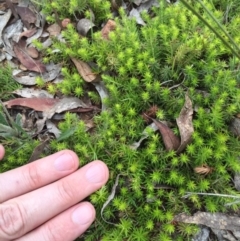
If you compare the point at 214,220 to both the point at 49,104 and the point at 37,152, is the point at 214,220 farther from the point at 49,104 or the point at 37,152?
the point at 49,104

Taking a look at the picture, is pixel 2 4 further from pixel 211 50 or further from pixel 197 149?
pixel 197 149

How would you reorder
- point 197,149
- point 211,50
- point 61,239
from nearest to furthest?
1. point 61,239
2. point 197,149
3. point 211,50

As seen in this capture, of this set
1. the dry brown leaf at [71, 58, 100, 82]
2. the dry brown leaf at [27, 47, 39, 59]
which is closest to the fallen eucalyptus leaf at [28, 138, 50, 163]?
the dry brown leaf at [71, 58, 100, 82]

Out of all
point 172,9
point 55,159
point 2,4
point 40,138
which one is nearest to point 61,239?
point 55,159

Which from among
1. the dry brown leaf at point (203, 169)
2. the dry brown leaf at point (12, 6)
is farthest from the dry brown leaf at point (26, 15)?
the dry brown leaf at point (203, 169)

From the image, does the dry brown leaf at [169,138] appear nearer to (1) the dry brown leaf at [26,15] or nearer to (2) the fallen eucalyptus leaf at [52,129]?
(2) the fallen eucalyptus leaf at [52,129]

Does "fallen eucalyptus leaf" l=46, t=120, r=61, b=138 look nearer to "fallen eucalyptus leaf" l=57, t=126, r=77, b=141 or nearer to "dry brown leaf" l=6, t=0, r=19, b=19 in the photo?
"fallen eucalyptus leaf" l=57, t=126, r=77, b=141
